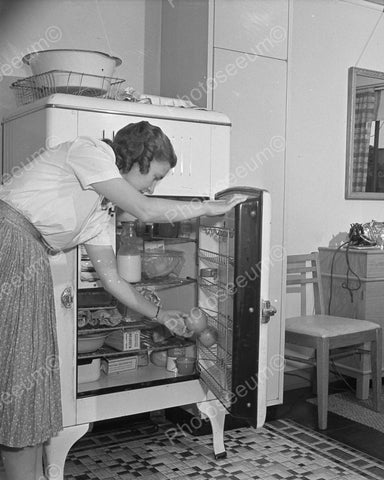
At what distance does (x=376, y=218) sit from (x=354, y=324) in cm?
104

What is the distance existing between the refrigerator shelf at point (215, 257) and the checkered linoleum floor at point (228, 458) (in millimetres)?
832

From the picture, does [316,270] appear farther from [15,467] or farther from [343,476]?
[15,467]

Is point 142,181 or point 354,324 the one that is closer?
point 142,181

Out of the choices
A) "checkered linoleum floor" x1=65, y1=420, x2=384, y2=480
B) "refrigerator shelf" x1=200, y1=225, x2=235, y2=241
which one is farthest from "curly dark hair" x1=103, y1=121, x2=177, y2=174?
"checkered linoleum floor" x1=65, y1=420, x2=384, y2=480

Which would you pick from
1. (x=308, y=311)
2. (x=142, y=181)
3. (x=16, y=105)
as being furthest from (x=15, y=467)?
(x=308, y=311)

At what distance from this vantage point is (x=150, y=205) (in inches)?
71.6

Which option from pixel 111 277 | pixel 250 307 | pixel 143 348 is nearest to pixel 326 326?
pixel 143 348

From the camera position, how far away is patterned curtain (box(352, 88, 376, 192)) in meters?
3.79

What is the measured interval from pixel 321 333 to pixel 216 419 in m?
0.77

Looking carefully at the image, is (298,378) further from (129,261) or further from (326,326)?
(129,261)

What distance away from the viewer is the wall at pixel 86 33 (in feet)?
8.79

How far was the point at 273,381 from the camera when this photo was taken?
2.95m

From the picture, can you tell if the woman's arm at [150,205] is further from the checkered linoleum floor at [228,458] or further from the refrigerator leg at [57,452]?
the checkered linoleum floor at [228,458]

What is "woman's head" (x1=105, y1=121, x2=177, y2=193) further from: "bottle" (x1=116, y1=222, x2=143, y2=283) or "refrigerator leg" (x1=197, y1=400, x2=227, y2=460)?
"refrigerator leg" (x1=197, y1=400, x2=227, y2=460)
